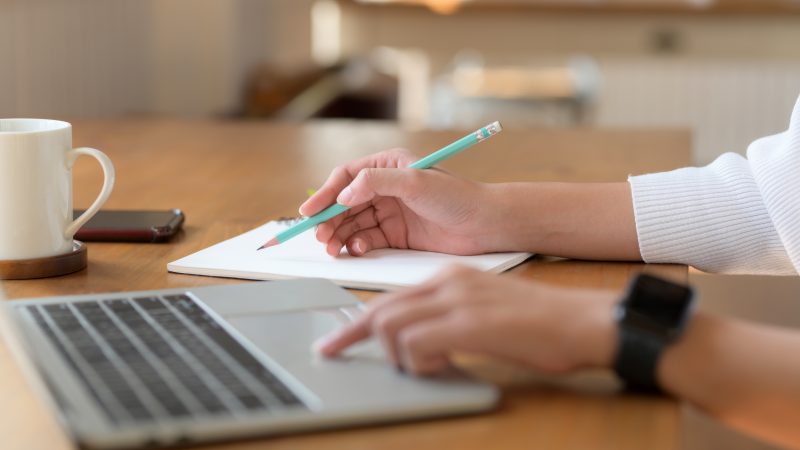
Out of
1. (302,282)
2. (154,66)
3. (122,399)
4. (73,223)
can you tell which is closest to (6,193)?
(73,223)

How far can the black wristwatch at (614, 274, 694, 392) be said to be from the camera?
1.90 ft

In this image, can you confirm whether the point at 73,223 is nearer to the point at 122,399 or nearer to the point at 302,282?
the point at 302,282

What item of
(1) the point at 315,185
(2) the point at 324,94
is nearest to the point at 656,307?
(1) the point at 315,185

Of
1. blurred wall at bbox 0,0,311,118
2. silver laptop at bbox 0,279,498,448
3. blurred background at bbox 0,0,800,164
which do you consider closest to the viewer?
silver laptop at bbox 0,279,498,448

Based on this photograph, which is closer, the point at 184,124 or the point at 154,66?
the point at 184,124

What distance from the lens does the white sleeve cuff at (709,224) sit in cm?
92

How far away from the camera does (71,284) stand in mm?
822

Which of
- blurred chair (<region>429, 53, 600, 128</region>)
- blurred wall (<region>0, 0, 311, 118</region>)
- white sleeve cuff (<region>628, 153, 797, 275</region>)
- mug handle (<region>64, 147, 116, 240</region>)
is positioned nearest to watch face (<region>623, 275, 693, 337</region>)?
white sleeve cuff (<region>628, 153, 797, 275</region>)

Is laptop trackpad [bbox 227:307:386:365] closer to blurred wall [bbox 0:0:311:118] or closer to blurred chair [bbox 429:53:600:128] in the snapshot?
blurred wall [bbox 0:0:311:118]

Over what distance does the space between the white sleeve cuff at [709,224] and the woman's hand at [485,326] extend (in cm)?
34

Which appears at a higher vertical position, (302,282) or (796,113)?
(796,113)

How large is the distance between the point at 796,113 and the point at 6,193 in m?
0.66

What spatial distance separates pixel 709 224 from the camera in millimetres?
939

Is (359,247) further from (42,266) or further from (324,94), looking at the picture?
(324,94)
